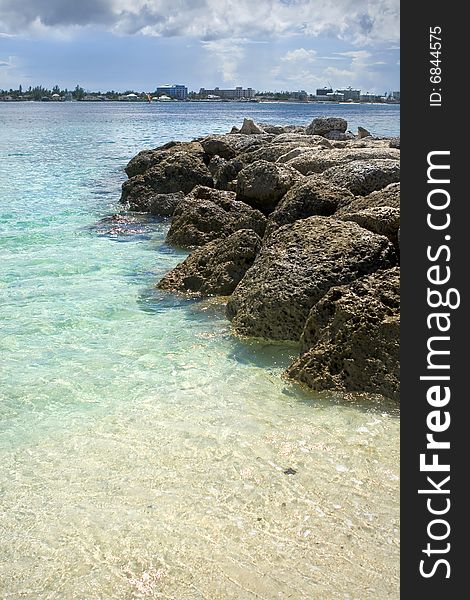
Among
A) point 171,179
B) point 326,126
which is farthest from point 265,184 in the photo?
point 326,126

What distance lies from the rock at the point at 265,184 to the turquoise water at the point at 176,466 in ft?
11.3

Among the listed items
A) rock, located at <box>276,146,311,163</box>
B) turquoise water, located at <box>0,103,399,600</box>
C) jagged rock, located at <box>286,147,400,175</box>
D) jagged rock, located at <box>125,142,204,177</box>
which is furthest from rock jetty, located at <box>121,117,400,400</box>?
jagged rock, located at <box>125,142,204,177</box>

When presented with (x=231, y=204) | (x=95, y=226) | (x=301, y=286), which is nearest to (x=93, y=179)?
(x=95, y=226)

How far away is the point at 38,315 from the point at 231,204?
14.6ft

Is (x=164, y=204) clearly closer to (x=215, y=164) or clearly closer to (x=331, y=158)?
(x=215, y=164)

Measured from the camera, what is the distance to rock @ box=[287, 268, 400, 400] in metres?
5.25

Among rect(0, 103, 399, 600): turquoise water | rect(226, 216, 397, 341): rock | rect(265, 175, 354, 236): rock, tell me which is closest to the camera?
rect(0, 103, 399, 600): turquoise water

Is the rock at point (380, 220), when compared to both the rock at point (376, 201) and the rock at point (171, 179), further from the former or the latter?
the rock at point (171, 179)

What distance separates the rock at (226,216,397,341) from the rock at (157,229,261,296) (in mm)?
1285

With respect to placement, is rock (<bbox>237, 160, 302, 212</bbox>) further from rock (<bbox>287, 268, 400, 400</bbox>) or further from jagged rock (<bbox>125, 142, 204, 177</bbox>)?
jagged rock (<bbox>125, 142, 204, 177</bbox>)

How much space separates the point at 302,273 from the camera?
640 centimetres

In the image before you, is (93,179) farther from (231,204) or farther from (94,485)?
(94,485)

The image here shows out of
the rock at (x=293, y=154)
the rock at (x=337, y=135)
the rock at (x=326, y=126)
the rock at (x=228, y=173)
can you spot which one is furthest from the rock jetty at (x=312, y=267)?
the rock at (x=326, y=126)

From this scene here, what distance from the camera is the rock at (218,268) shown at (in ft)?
26.7
